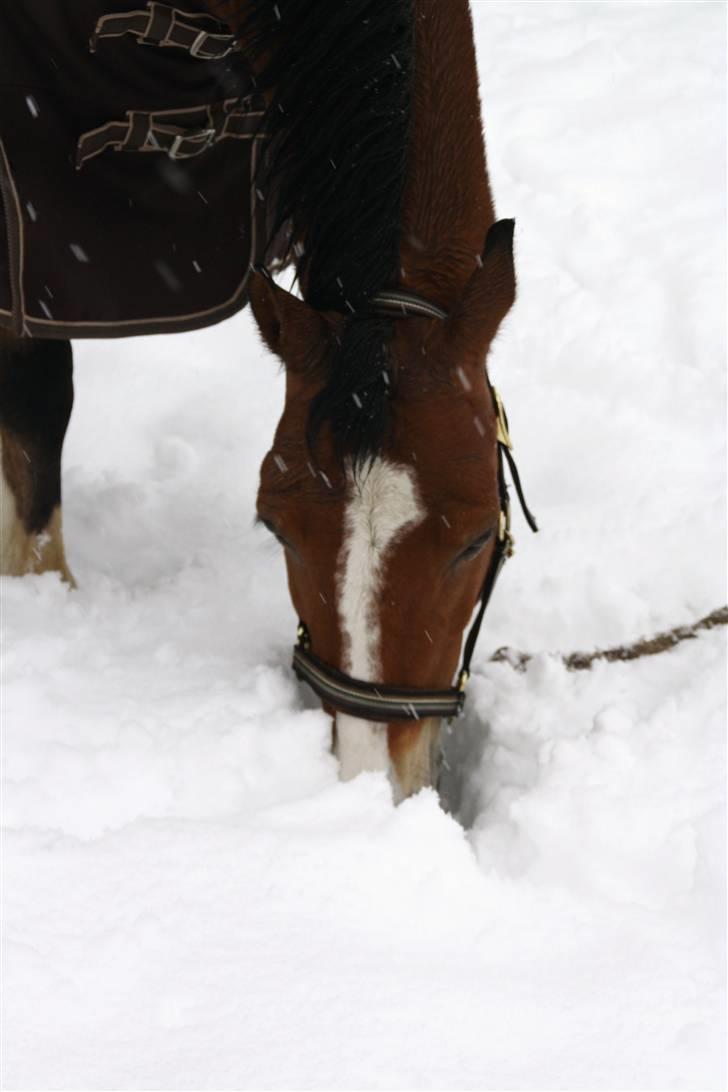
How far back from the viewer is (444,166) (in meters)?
2.15

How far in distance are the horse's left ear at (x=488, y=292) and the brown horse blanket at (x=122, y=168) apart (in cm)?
64

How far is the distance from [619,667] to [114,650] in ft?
3.93

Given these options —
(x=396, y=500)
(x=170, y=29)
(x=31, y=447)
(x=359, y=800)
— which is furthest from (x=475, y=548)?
(x=31, y=447)

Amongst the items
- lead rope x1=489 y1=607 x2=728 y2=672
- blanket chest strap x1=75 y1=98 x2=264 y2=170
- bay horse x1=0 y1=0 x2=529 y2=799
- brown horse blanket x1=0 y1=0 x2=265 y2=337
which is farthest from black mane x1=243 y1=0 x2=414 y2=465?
lead rope x1=489 y1=607 x2=728 y2=672

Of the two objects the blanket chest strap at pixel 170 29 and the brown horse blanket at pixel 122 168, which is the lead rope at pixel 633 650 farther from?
the blanket chest strap at pixel 170 29

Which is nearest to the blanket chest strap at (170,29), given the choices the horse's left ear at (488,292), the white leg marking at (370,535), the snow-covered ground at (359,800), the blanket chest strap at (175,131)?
the blanket chest strap at (175,131)

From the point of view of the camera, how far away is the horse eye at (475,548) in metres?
1.97

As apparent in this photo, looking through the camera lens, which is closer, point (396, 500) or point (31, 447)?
point (396, 500)

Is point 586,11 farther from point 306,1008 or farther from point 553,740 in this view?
point 306,1008

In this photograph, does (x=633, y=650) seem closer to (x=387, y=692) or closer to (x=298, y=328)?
(x=387, y=692)

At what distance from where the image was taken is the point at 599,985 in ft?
5.21

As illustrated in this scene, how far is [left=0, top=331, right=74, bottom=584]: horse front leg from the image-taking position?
2.79m

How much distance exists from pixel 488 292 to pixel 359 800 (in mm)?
939

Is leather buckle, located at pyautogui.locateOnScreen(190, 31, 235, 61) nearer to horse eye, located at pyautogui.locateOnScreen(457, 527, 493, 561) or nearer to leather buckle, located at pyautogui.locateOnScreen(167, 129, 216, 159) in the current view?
leather buckle, located at pyautogui.locateOnScreen(167, 129, 216, 159)
